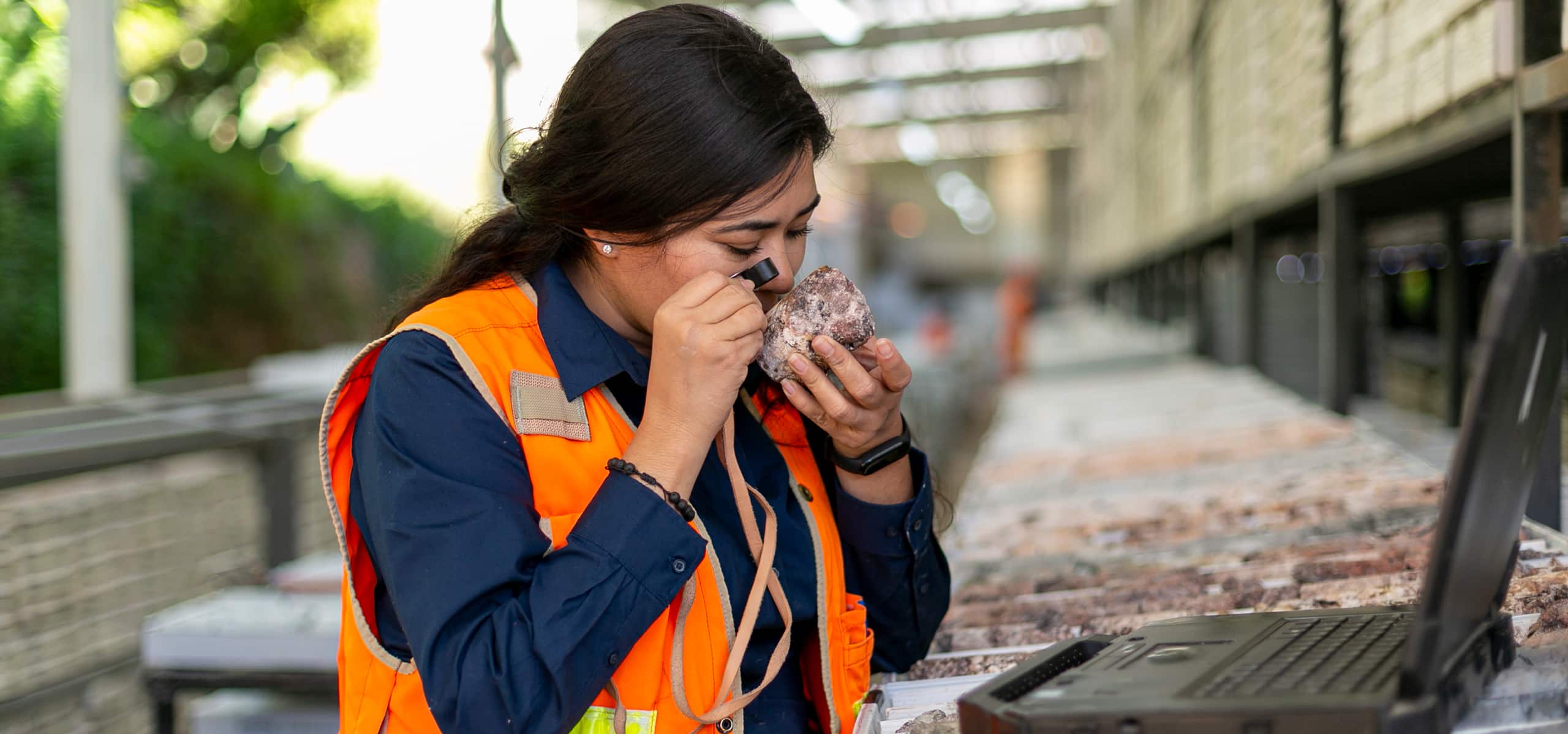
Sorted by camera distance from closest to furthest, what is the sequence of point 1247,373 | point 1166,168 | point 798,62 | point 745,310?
point 745,310, point 798,62, point 1247,373, point 1166,168

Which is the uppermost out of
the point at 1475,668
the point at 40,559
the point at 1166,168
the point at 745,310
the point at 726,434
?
the point at 1166,168

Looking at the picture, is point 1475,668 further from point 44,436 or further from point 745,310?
point 44,436

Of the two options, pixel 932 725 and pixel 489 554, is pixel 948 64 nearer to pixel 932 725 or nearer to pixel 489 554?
pixel 932 725

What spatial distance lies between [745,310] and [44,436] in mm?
2450

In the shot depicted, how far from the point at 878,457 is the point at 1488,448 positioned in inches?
34.4

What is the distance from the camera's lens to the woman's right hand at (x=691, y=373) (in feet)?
4.66

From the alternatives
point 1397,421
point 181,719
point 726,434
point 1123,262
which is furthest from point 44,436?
point 1123,262

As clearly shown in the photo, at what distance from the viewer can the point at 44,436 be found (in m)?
3.04

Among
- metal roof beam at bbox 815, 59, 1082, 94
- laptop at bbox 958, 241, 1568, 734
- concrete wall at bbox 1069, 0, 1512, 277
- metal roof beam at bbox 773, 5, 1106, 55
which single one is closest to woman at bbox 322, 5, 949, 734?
laptop at bbox 958, 241, 1568, 734

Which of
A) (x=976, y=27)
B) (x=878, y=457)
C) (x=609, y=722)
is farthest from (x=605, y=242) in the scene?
(x=976, y=27)

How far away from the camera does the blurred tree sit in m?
4.88

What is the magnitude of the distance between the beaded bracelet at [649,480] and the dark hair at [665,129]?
1.04ft

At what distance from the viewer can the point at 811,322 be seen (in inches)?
64.9

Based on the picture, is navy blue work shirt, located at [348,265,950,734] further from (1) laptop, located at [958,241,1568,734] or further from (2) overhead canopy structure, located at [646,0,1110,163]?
(2) overhead canopy structure, located at [646,0,1110,163]
